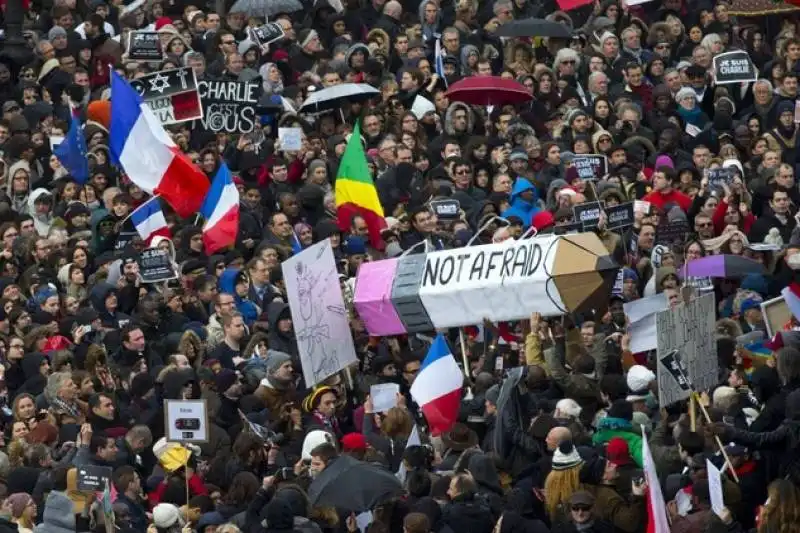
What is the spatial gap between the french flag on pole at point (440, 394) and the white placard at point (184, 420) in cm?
169

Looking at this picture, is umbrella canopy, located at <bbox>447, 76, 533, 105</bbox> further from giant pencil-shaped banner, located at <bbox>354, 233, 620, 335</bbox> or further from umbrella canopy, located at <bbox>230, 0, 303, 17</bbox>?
giant pencil-shaped banner, located at <bbox>354, 233, 620, 335</bbox>

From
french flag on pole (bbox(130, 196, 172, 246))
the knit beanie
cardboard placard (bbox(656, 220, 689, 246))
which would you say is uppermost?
the knit beanie

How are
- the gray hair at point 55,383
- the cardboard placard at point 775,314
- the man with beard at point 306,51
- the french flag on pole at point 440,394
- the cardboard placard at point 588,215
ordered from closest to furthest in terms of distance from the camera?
the french flag on pole at point 440,394
the cardboard placard at point 775,314
the gray hair at point 55,383
the cardboard placard at point 588,215
the man with beard at point 306,51

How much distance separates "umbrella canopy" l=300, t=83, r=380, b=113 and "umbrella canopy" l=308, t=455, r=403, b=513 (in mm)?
10145

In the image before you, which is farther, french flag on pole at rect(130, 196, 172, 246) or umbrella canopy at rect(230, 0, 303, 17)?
umbrella canopy at rect(230, 0, 303, 17)

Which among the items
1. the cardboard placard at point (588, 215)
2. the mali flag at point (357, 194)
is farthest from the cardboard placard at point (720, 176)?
the mali flag at point (357, 194)

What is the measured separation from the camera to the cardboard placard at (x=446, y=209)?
95.1 ft

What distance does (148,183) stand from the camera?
101 ft

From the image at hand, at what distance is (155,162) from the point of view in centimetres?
3072

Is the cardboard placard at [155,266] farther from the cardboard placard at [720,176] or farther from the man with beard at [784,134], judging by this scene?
the man with beard at [784,134]

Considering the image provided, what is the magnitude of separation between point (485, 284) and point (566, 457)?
4.30m

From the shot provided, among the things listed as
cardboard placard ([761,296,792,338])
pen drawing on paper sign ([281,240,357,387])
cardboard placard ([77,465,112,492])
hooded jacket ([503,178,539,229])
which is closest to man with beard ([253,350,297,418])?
pen drawing on paper sign ([281,240,357,387])

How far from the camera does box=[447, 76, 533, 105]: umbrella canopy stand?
3203cm

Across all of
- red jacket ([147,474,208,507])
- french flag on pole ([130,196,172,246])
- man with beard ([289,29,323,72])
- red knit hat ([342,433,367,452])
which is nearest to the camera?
red knit hat ([342,433,367,452])
